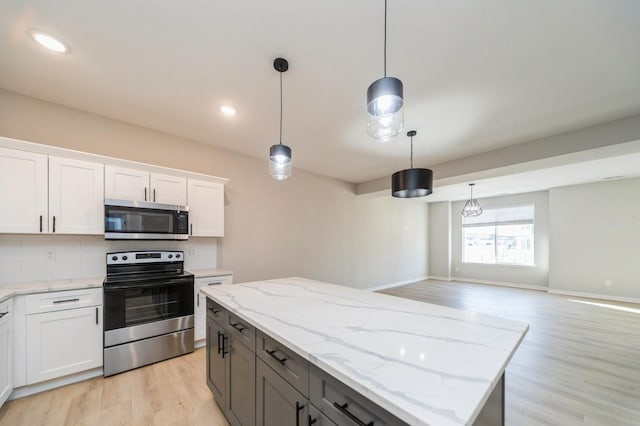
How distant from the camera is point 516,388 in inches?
92.0

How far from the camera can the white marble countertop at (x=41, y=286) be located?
205cm

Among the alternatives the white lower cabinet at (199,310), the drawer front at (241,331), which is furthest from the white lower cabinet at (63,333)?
the drawer front at (241,331)

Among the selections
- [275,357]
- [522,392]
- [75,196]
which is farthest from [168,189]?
[522,392]

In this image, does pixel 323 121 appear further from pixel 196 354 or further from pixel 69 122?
pixel 196 354

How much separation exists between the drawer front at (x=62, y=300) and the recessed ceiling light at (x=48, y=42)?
6.54 ft

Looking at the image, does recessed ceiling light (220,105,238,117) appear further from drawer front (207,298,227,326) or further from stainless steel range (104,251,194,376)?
drawer front (207,298,227,326)

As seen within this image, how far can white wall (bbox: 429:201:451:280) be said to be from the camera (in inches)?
325

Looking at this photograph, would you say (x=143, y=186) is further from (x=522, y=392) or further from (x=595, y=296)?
(x=595, y=296)

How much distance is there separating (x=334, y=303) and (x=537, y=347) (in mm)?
3226

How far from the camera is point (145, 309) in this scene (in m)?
2.66

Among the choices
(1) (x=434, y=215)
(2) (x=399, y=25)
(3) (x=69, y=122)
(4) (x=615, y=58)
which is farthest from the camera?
(1) (x=434, y=215)

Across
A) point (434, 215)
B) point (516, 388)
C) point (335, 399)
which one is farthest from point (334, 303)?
point (434, 215)

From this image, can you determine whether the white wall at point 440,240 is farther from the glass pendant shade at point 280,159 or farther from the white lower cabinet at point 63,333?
the white lower cabinet at point 63,333

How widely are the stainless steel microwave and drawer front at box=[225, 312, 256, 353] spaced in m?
1.71
